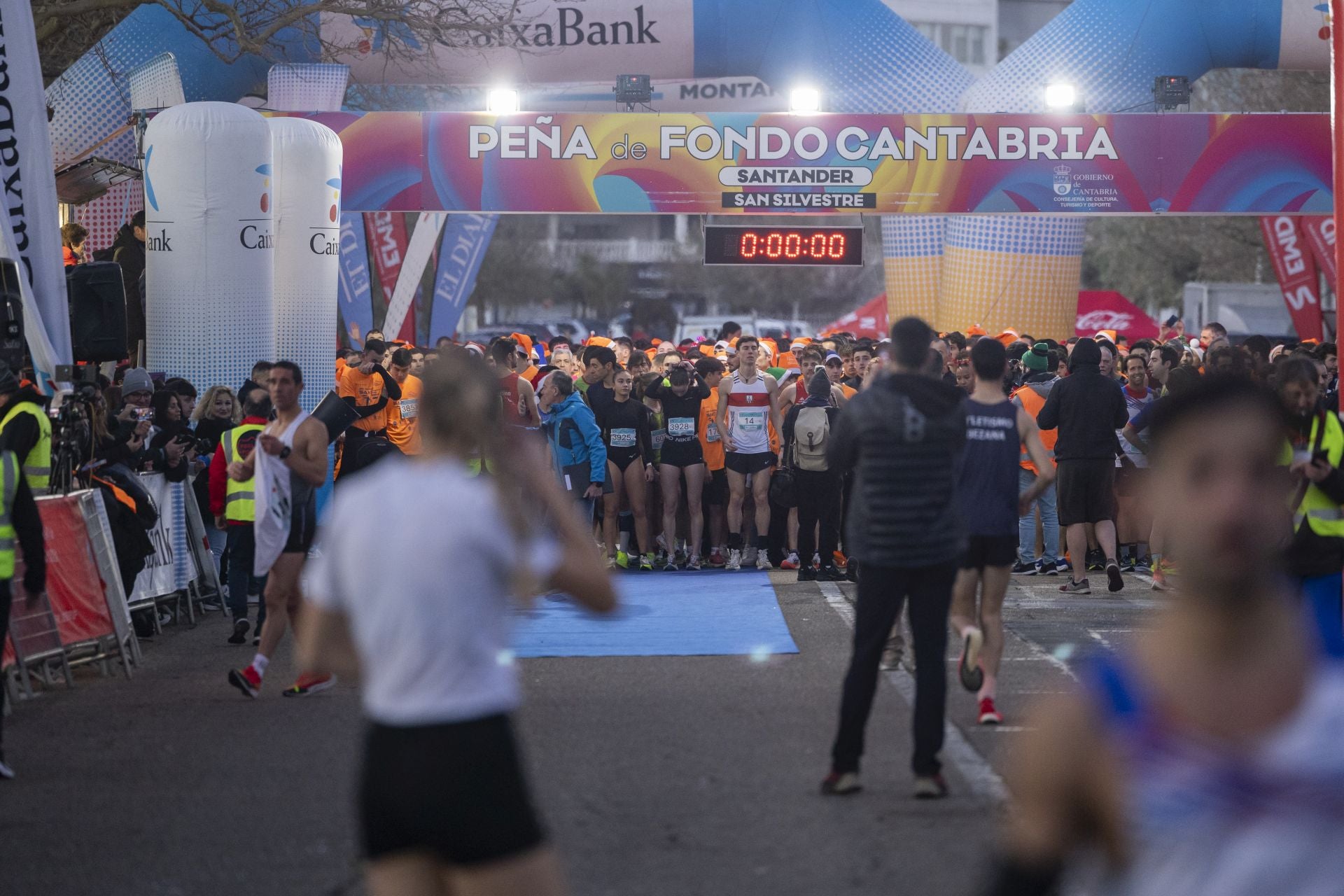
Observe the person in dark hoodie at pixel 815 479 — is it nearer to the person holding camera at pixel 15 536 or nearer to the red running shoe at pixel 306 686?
the red running shoe at pixel 306 686

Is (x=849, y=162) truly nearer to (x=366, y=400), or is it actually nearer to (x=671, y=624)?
(x=366, y=400)

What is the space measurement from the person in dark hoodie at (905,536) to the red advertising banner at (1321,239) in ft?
61.3

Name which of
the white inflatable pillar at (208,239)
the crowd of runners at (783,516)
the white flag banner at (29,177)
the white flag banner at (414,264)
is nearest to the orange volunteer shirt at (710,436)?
the crowd of runners at (783,516)

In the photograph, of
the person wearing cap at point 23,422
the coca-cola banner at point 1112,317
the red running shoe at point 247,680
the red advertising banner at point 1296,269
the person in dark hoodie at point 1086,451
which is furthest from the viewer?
the coca-cola banner at point 1112,317

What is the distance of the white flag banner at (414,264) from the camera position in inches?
971

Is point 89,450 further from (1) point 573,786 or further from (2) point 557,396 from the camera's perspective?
(1) point 573,786

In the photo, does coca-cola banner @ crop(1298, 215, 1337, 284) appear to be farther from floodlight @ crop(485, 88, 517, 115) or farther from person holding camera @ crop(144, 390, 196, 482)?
person holding camera @ crop(144, 390, 196, 482)

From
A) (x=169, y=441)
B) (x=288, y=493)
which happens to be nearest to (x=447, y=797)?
(x=288, y=493)

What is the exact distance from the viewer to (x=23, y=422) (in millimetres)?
9398

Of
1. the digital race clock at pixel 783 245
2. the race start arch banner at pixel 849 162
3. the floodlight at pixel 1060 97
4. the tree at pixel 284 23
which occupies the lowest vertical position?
the digital race clock at pixel 783 245

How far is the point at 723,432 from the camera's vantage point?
15273 mm

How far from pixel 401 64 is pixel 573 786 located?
1575 cm

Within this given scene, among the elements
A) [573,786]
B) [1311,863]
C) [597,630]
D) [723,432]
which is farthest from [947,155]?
[1311,863]

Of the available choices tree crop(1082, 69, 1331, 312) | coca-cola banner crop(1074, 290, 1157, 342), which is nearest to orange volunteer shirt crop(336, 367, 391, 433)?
coca-cola banner crop(1074, 290, 1157, 342)
